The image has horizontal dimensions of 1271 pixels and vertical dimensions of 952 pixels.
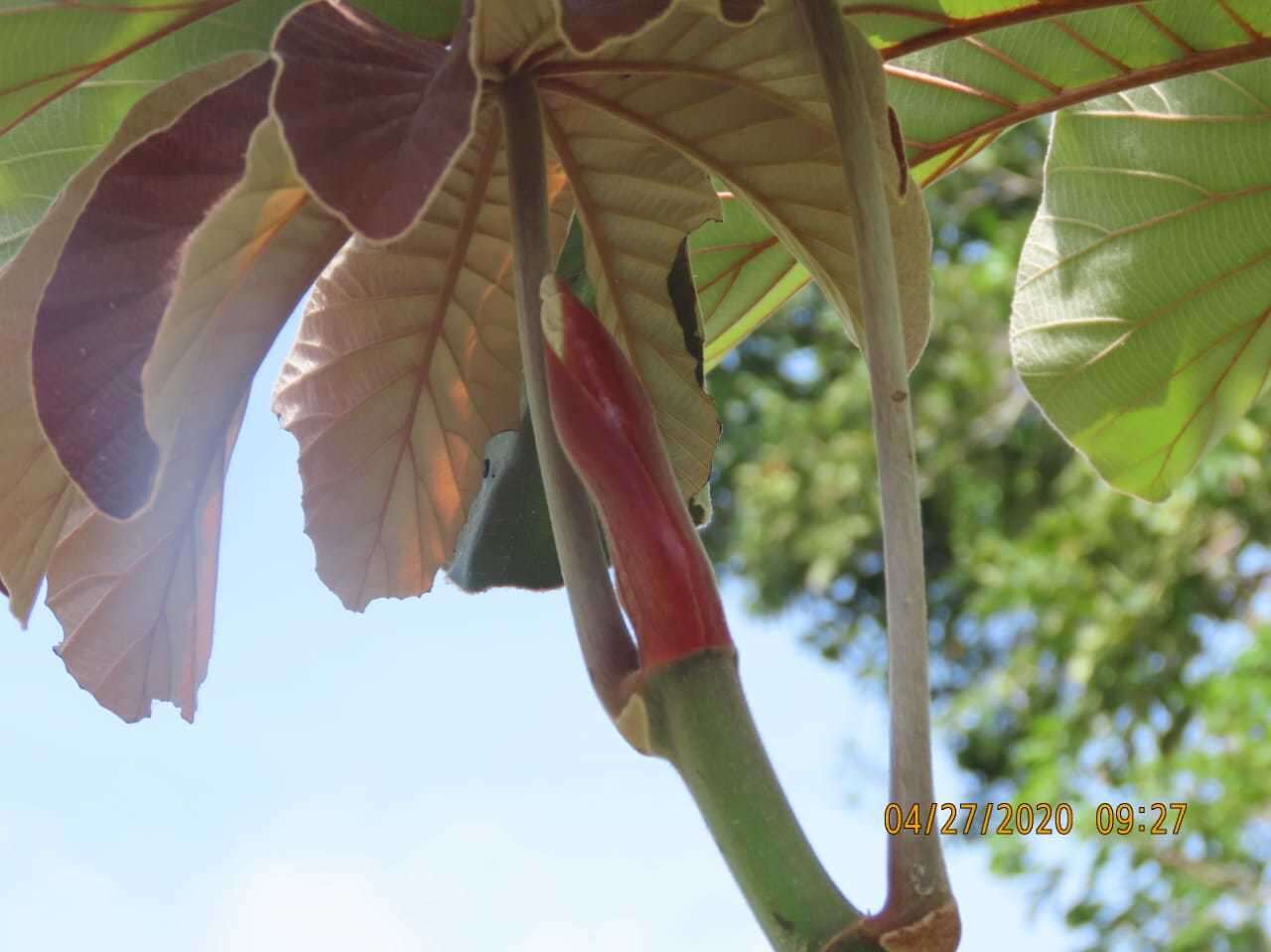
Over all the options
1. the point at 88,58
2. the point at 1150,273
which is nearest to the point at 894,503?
the point at 88,58

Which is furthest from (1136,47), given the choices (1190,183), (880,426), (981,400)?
(981,400)

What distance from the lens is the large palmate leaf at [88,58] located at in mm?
513

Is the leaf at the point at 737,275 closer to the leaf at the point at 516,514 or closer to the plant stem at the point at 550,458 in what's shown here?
the leaf at the point at 516,514

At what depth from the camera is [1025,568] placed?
201 inches

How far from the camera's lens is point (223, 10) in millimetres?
509

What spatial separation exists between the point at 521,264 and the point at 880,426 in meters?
0.12

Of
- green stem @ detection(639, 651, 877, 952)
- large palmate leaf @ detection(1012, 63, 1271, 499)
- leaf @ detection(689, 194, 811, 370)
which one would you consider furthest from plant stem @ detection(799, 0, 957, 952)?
large palmate leaf @ detection(1012, 63, 1271, 499)

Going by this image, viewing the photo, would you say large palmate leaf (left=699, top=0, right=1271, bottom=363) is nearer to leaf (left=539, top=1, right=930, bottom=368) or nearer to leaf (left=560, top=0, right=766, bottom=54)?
leaf (left=539, top=1, right=930, bottom=368)

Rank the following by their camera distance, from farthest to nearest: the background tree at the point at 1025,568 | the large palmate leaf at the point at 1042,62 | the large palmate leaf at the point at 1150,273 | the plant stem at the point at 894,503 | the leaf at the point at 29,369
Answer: the background tree at the point at 1025,568 < the large palmate leaf at the point at 1150,273 < the large palmate leaf at the point at 1042,62 < the leaf at the point at 29,369 < the plant stem at the point at 894,503

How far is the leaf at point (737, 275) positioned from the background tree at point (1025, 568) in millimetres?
2819

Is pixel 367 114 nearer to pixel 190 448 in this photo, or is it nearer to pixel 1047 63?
pixel 190 448

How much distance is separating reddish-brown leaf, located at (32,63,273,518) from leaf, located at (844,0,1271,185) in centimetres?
35

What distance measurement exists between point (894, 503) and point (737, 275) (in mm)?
403

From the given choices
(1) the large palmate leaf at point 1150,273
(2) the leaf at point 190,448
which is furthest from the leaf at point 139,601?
(1) the large palmate leaf at point 1150,273
